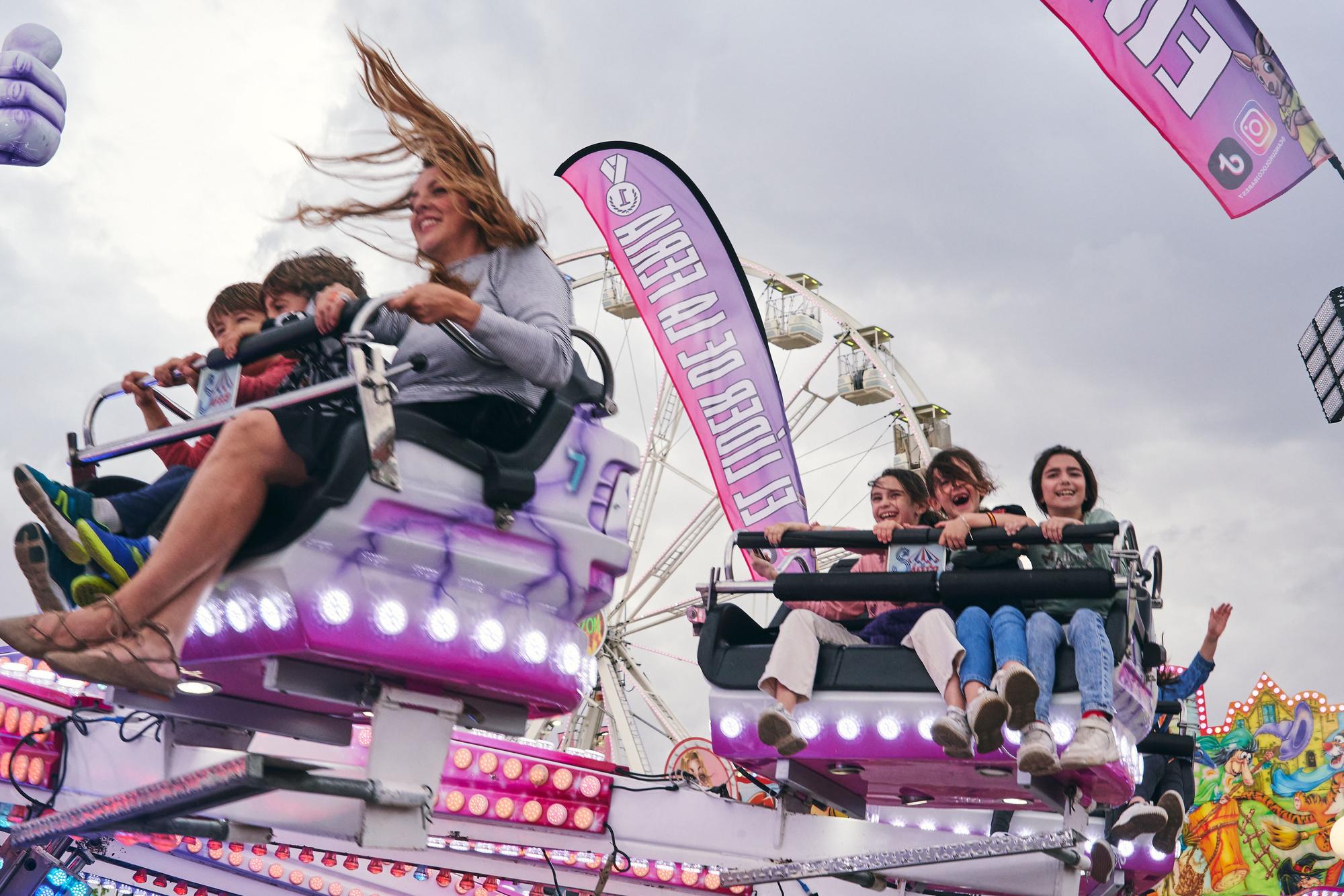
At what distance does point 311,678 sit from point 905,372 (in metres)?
15.2

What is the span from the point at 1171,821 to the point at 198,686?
3264 mm

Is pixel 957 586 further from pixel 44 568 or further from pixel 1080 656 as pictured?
pixel 44 568

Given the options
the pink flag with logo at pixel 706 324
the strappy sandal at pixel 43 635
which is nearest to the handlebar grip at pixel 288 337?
the strappy sandal at pixel 43 635

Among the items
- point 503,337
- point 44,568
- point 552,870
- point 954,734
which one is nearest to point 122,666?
point 44,568

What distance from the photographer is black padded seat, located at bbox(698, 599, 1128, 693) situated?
11.0 feet

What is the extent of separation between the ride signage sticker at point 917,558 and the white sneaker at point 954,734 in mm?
472

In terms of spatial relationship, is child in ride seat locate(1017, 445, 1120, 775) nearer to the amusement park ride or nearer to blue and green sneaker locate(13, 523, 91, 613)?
the amusement park ride

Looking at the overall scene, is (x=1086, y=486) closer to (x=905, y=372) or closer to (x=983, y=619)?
(x=983, y=619)

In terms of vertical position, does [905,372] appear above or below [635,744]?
above

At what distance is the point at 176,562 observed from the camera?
83.3 inches

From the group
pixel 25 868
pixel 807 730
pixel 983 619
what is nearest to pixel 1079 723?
pixel 983 619

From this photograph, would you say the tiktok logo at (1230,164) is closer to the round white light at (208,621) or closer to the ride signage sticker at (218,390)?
the ride signage sticker at (218,390)

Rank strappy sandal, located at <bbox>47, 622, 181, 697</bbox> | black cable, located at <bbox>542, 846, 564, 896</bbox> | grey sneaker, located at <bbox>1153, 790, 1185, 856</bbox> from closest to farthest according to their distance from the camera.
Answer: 1. strappy sandal, located at <bbox>47, 622, 181, 697</bbox>
2. black cable, located at <bbox>542, 846, 564, 896</bbox>
3. grey sneaker, located at <bbox>1153, 790, 1185, 856</bbox>

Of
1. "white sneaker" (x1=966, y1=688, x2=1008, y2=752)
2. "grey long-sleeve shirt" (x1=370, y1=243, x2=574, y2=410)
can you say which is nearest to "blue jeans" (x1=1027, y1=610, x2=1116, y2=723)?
"white sneaker" (x1=966, y1=688, x2=1008, y2=752)
